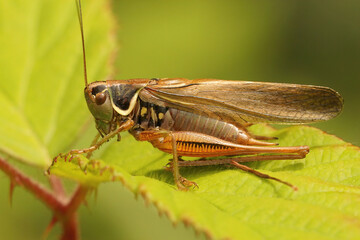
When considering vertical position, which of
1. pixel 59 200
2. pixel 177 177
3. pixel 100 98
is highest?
pixel 100 98

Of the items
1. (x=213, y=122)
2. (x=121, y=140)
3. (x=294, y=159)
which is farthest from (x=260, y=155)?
(x=121, y=140)

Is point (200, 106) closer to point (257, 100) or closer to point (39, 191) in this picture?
point (257, 100)

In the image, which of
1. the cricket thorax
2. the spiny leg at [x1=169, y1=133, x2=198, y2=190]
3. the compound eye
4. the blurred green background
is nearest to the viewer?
the spiny leg at [x1=169, y1=133, x2=198, y2=190]

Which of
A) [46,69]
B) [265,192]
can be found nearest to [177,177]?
[265,192]

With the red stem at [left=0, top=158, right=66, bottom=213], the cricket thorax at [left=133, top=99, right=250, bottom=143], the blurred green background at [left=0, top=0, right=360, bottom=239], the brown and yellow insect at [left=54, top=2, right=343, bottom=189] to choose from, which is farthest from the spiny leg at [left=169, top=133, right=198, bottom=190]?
the blurred green background at [left=0, top=0, right=360, bottom=239]

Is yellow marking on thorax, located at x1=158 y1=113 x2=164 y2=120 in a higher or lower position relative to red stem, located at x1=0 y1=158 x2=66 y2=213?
higher

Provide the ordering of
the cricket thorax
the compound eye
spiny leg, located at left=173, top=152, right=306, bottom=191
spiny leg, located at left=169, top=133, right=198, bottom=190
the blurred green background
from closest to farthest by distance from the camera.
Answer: spiny leg, located at left=169, top=133, right=198, bottom=190
spiny leg, located at left=173, top=152, right=306, bottom=191
the cricket thorax
the compound eye
the blurred green background

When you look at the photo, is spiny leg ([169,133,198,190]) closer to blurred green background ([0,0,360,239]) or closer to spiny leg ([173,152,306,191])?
spiny leg ([173,152,306,191])
